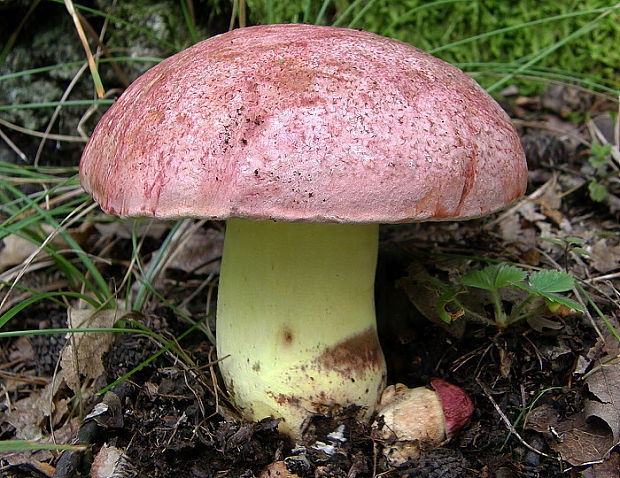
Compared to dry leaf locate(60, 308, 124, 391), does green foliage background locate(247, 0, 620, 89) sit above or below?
above

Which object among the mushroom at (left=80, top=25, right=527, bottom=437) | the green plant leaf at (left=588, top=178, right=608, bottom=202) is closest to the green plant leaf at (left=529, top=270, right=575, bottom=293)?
the mushroom at (left=80, top=25, right=527, bottom=437)

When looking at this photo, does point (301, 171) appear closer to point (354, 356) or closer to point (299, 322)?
point (299, 322)

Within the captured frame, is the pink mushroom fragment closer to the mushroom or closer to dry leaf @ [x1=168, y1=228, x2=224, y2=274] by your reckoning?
the mushroom

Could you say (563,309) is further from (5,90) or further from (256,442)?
(5,90)

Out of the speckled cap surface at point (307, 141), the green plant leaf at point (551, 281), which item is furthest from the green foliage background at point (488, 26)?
the green plant leaf at point (551, 281)

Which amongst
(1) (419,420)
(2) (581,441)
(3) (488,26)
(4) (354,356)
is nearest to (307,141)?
(4) (354,356)

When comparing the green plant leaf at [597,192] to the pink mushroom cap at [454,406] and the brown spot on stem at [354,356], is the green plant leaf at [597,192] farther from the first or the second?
the brown spot on stem at [354,356]
